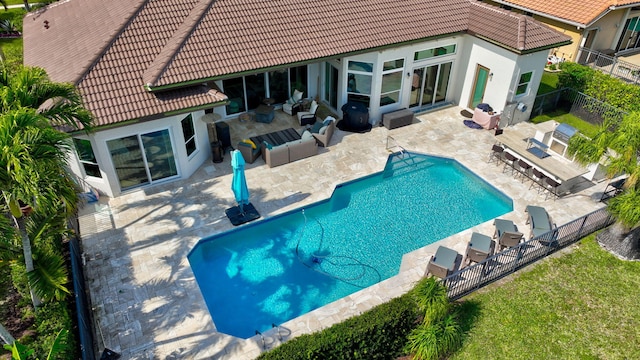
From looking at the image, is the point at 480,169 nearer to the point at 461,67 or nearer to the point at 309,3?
the point at 461,67

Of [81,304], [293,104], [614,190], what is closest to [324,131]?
[293,104]

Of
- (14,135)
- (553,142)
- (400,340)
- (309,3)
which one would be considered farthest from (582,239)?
(14,135)

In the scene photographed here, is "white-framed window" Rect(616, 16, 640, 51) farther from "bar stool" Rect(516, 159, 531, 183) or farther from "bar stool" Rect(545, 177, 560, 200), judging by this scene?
"bar stool" Rect(545, 177, 560, 200)

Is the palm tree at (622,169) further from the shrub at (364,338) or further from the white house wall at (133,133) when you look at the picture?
the white house wall at (133,133)

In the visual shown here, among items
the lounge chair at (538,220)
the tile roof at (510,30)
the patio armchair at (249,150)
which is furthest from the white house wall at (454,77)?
→ the lounge chair at (538,220)

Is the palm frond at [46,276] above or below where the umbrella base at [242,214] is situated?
above

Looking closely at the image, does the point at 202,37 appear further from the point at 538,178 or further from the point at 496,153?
the point at 538,178
